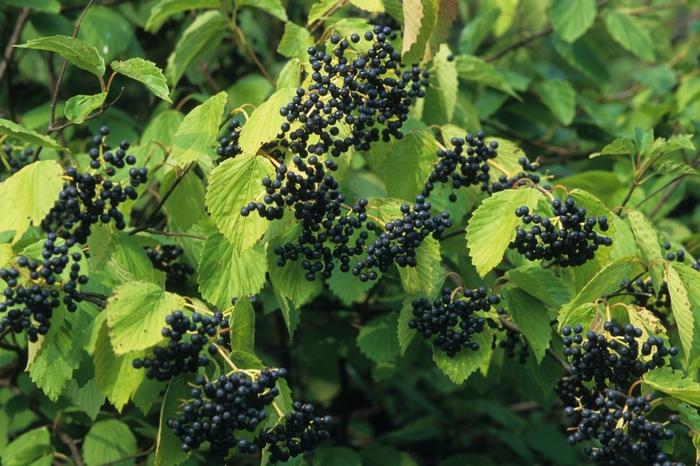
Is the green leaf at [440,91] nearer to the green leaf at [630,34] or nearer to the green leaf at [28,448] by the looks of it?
the green leaf at [630,34]

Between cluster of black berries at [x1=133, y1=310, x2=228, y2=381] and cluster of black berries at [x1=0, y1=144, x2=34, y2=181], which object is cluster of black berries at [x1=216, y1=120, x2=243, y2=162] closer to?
cluster of black berries at [x1=133, y1=310, x2=228, y2=381]

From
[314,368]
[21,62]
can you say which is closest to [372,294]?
[314,368]

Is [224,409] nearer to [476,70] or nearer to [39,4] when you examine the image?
[476,70]

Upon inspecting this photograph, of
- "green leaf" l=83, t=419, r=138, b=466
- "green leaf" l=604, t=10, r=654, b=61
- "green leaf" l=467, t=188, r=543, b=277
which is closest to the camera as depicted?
"green leaf" l=467, t=188, r=543, b=277

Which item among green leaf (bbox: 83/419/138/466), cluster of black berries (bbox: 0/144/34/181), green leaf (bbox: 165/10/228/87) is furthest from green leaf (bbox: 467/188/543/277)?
green leaf (bbox: 83/419/138/466)

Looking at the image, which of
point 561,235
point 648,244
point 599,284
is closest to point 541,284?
point 599,284

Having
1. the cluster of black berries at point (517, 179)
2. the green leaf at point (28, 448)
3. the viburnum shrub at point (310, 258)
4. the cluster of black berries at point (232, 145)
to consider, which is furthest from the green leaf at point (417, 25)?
the green leaf at point (28, 448)

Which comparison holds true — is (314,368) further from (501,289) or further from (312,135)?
(312,135)
